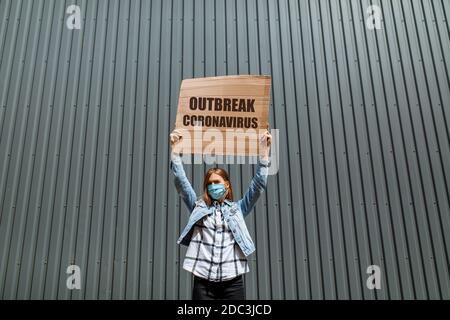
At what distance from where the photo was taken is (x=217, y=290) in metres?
3.11

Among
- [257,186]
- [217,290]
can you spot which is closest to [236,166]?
[257,186]

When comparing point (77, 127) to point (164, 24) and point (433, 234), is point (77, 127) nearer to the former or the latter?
point (164, 24)

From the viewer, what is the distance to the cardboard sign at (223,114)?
3.62 metres

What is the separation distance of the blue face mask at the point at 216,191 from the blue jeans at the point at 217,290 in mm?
654

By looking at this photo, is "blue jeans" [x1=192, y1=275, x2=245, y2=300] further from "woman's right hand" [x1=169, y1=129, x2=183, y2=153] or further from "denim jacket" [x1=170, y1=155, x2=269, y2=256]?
"woman's right hand" [x1=169, y1=129, x2=183, y2=153]

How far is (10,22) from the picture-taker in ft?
23.9

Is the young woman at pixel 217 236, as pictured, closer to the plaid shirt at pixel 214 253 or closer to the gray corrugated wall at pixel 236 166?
the plaid shirt at pixel 214 253

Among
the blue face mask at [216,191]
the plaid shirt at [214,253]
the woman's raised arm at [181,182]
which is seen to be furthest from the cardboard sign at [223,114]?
the plaid shirt at [214,253]

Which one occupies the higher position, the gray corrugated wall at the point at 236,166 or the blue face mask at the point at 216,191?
the gray corrugated wall at the point at 236,166

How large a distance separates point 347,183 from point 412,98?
1.81 m

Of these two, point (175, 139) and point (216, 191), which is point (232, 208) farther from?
point (175, 139)

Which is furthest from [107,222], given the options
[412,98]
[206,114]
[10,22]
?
[412,98]

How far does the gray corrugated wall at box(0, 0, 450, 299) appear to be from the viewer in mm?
5824

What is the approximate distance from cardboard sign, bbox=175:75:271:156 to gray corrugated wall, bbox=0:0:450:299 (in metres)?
2.64
